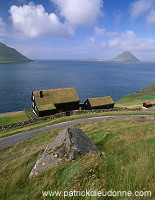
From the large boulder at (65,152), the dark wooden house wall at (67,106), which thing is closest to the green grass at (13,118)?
the dark wooden house wall at (67,106)

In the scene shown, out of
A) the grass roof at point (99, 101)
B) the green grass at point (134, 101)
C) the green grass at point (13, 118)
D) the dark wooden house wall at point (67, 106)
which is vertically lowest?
the green grass at point (134, 101)

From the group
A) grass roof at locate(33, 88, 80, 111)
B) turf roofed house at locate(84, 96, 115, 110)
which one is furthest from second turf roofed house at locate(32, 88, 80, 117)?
turf roofed house at locate(84, 96, 115, 110)

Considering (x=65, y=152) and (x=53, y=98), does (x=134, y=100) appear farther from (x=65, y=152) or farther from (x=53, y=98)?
(x=65, y=152)

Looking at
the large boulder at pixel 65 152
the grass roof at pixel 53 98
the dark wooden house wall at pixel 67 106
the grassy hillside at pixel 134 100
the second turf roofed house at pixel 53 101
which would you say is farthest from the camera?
the grassy hillside at pixel 134 100

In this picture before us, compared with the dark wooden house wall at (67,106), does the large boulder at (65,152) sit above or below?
above

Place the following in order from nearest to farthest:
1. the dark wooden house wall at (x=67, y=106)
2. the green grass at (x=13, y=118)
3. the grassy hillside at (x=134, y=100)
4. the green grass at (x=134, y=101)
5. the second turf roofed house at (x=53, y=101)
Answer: the green grass at (x=13, y=118) < the second turf roofed house at (x=53, y=101) < the dark wooden house wall at (x=67, y=106) < the green grass at (x=134, y=101) < the grassy hillside at (x=134, y=100)

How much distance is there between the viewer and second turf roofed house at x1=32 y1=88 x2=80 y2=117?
1592 inches

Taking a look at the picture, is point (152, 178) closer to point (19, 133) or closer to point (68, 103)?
point (19, 133)

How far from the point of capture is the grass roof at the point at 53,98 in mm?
41222

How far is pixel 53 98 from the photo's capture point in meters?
44.6

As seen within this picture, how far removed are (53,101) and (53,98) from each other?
1415 mm

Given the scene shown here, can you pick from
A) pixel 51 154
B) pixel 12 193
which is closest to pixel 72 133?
pixel 51 154

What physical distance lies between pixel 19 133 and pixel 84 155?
23.7 meters

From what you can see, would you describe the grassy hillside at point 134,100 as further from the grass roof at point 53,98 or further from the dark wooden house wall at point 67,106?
the grass roof at point 53,98
